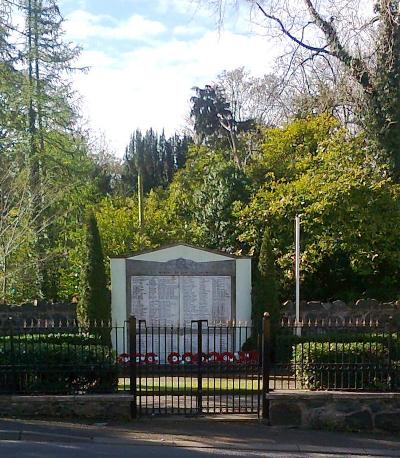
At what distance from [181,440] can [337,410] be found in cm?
238

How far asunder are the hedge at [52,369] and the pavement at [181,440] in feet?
2.03

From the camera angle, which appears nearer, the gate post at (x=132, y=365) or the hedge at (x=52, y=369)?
the gate post at (x=132, y=365)

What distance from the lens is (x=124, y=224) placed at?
77.3ft

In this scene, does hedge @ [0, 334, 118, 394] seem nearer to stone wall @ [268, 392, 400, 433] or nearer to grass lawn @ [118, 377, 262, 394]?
grass lawn @ [118, 377, 262, 394]

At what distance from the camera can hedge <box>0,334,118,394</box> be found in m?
9.83

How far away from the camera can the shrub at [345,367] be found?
9727mm

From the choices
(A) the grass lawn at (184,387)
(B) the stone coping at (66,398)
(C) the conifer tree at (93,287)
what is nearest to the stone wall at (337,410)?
(A) the grass lawn at (184,387)

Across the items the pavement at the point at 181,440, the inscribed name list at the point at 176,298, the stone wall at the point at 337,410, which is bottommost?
the pavement at the point at 181,440

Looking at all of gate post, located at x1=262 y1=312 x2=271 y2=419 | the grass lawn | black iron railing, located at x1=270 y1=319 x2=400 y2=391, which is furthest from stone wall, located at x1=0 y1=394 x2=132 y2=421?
black iron railing, located at x1=270 y1=319 x2=400 y2=391

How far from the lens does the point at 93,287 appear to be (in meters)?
16.3

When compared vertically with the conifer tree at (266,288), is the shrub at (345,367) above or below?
below

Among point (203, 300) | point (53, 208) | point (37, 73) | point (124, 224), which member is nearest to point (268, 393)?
point (203, 300)

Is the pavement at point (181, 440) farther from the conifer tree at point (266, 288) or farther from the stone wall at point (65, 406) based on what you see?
the conifer tree at point (266, 288)

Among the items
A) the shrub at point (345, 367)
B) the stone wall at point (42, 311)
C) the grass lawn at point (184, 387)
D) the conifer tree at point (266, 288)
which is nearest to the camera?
the shrub at point (345, 367)
